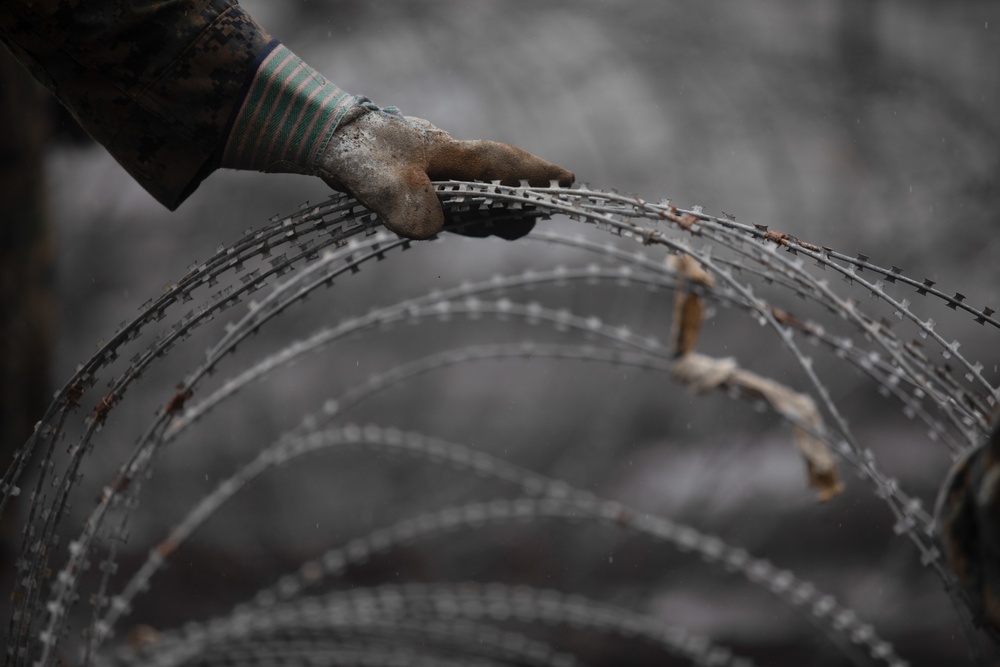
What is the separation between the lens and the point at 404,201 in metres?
1.65

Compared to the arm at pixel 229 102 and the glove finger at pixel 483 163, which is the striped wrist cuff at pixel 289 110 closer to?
the arm at pixel 229 102

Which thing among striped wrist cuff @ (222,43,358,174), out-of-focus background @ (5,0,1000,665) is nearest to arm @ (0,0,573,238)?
striped wrist cuff @ (222,43,358,174)

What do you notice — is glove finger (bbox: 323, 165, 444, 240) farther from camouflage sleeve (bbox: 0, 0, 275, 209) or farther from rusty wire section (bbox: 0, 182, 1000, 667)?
camouflage sleeve (bbox: 0, 0, 275, 209)

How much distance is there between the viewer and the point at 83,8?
62.2 inches

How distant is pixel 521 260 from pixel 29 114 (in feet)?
8.12

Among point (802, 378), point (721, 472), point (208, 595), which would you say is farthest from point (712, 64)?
point (208, 595)

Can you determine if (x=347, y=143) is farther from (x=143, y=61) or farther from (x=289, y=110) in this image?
(x=143, y=61)

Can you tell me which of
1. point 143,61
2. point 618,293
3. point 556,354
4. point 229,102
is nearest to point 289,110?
point 229,102

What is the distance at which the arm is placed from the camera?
1.61m

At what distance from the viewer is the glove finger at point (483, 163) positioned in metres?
1.71

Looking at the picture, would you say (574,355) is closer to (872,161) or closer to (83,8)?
(83,8)

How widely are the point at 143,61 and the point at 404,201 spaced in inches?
19.2

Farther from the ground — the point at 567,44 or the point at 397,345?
the point at 567,44

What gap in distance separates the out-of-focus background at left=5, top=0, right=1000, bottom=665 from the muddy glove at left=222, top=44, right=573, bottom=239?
2366mm
